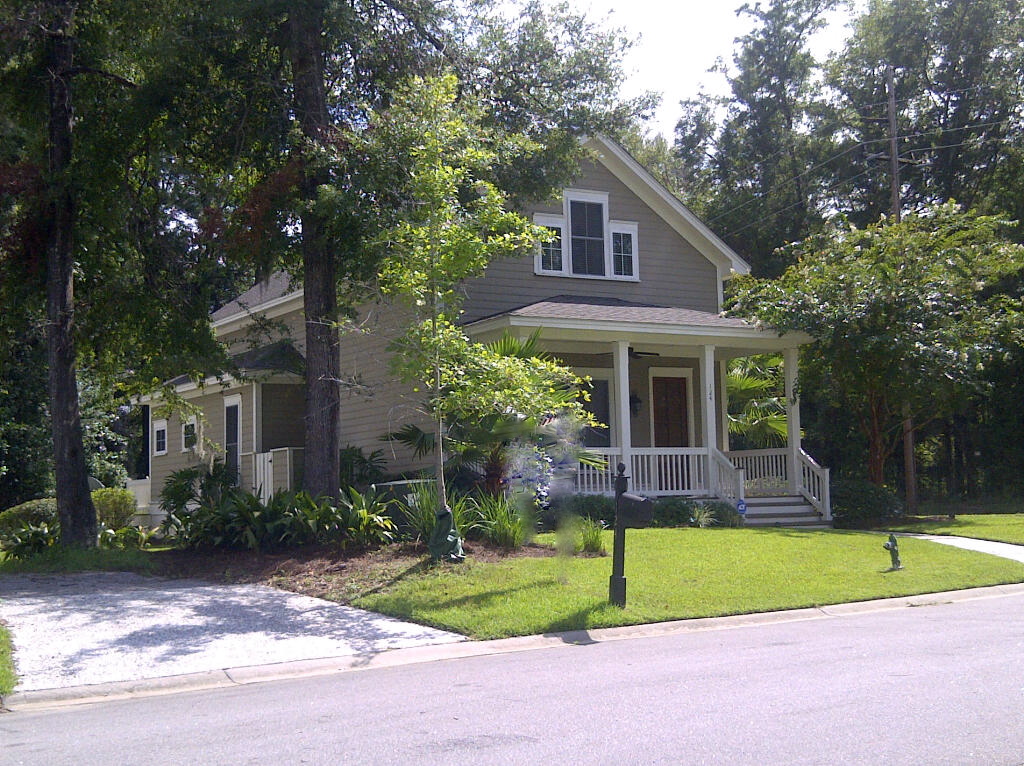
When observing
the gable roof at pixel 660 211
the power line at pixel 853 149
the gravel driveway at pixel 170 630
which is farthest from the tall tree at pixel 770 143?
the gravel driveway at pixel 170 630

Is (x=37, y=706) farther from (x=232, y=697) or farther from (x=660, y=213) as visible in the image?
(x=660, y=213)

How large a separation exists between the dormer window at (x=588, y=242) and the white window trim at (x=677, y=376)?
7.08 feet

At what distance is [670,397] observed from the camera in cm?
2303

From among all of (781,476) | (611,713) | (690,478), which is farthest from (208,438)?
(611,713)

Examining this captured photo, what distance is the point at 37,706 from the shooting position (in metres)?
7.68

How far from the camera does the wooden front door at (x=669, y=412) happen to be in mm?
22859

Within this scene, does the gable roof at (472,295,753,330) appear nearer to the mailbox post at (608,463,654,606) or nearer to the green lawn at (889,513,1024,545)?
the green lawn at (889,513,1024,545)

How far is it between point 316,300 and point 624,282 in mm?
9208

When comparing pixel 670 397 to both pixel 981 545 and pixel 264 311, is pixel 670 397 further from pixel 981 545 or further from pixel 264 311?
pixel 264 311

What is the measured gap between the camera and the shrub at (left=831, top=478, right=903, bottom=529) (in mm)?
19984

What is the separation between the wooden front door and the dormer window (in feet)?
8.25

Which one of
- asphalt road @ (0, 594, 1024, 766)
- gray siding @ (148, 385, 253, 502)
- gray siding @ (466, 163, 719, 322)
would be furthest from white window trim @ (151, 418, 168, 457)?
asphalt road @ (0, 594, 1024, 766)

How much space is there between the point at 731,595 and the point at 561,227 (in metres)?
12.3

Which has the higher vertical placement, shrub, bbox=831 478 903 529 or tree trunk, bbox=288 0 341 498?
tree trunk, bbox=288 0 341 498
